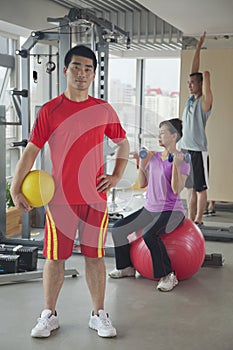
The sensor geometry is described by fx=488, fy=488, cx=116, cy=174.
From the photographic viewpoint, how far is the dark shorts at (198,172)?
4789 mm

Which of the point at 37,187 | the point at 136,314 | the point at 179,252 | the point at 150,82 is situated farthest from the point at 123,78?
the point at 37,187

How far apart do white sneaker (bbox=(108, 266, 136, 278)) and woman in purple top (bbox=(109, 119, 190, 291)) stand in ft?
0.60

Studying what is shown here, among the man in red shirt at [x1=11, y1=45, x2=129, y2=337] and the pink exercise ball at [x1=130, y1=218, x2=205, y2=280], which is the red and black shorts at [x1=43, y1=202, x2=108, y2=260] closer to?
the man in red shirt at [x1=11, y1=45, x2=129, y2=337]

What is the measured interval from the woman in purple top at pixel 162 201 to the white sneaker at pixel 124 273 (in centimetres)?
18

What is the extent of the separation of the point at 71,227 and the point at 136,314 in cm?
73

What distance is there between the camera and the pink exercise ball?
3.20m

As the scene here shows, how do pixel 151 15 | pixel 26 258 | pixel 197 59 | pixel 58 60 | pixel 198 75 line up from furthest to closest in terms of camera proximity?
pixel 151 15 < pixel 197 59 < pixel 198 75 < pixel 58 60 < pixel 26 258

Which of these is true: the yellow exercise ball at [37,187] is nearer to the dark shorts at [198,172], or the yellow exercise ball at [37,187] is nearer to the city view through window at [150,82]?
the dark shorts at [198,172]

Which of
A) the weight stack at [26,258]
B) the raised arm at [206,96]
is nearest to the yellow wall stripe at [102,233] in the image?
the weight stack at [26,258]

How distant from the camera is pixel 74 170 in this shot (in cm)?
234

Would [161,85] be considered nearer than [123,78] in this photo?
Yes

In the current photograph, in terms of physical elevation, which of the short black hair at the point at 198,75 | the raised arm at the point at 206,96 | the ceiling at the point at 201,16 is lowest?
the raised arm at the point at 206,96

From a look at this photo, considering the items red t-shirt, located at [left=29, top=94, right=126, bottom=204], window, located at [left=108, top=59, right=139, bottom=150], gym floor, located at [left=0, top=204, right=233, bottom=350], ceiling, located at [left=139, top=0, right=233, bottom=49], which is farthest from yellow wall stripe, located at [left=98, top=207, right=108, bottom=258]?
window, located at [left=108, top=59, right=139, bottom=150]

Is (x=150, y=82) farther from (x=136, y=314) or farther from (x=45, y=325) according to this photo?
(x=45, y=325)
